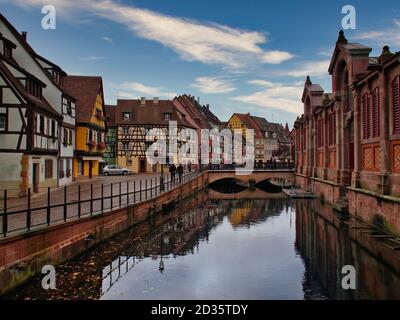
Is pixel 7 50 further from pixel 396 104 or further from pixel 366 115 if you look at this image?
pixel 396 104

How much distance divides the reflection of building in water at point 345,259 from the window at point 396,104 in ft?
17.5

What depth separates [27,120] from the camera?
78.7 ft

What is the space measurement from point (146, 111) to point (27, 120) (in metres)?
39.3

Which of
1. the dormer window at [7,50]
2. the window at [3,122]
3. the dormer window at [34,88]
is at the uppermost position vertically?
the dormer window at [7,50]

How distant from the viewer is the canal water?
11.9 meters

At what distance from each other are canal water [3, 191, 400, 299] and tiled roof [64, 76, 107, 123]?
18.3 meters

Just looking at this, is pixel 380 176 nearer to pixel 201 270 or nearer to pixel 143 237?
pixel 201 270

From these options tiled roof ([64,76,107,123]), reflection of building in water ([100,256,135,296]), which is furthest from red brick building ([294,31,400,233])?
tiled roof ([64,76,107,123])

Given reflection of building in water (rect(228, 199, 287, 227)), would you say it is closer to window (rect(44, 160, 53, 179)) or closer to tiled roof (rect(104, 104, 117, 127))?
window (rect(44, 160, 53, 179))

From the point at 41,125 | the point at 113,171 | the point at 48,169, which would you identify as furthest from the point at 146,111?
the point at 41,125

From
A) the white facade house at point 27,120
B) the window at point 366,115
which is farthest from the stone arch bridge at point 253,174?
the window at point 366,115

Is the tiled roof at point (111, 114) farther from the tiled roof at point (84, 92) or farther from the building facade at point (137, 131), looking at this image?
the tiled roof at point (84, 92)

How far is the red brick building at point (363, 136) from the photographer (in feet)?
62.6
